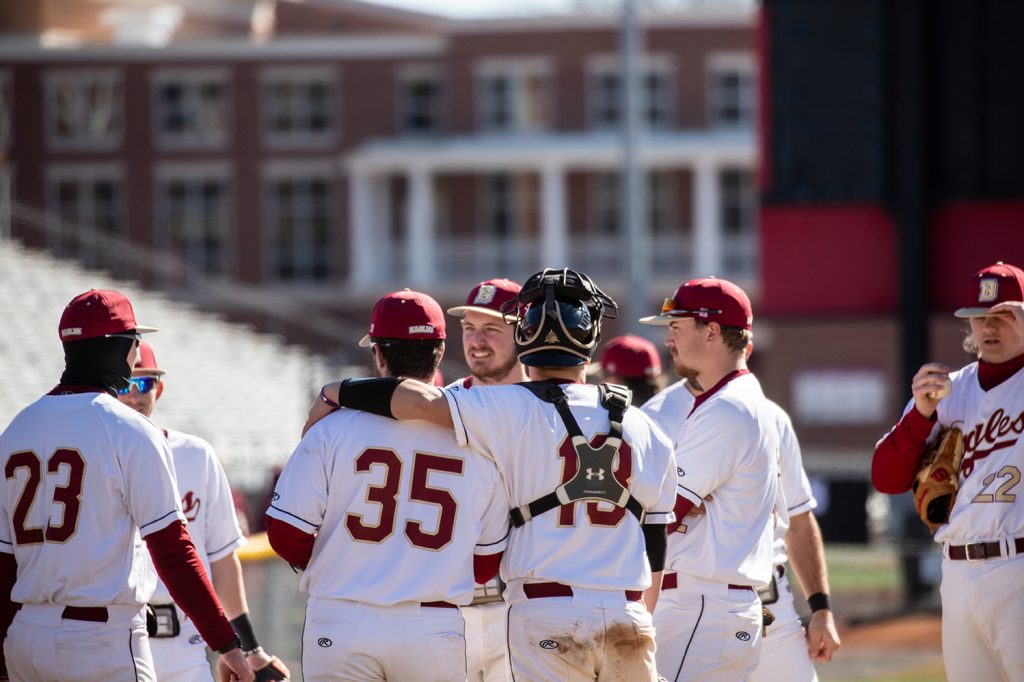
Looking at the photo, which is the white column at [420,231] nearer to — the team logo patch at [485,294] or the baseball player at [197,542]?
the team logo patch at [485,294]

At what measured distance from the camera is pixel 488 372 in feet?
21.0

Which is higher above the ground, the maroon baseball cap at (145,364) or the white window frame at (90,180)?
the white window frame at (90,180)

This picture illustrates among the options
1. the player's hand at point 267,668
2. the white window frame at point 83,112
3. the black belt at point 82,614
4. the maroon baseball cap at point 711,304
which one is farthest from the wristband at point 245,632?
the white window frame at point 83,112

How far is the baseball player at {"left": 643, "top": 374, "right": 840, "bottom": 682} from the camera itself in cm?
582

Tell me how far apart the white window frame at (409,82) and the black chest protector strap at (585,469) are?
4014cm

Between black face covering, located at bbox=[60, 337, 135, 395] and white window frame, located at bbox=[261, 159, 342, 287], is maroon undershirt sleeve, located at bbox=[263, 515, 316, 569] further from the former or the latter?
white window frame, located at bbox=[261, 159, 342, 287]

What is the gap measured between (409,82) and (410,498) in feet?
133

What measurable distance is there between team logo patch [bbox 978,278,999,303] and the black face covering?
3.19m

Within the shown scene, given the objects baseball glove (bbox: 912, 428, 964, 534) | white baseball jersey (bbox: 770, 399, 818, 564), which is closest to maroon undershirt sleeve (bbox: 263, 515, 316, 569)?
white baseball jersey (bbox: 770, 399, 818, 564)

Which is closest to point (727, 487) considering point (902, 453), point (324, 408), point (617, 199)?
point (902, 453)

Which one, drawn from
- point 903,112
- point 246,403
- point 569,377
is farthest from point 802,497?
point 246,403

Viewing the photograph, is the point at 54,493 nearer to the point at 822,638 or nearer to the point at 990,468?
the point at 822,638

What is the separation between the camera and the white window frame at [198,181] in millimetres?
44344

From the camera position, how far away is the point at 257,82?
44000 millimetres
